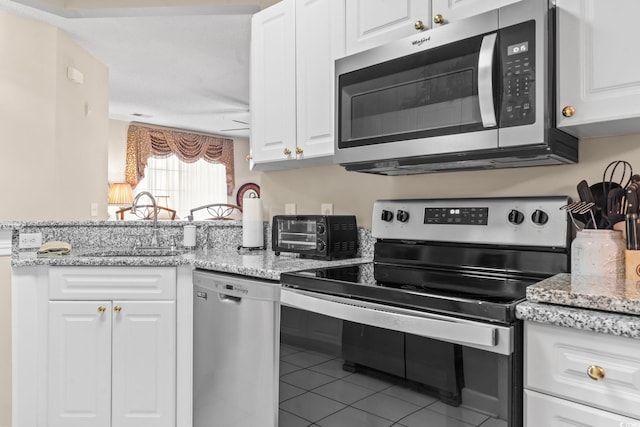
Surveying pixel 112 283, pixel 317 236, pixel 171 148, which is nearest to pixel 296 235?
pixel 317 236

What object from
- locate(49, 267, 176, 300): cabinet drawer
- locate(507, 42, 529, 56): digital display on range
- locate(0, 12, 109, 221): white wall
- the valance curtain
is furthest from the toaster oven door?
the valance curtain

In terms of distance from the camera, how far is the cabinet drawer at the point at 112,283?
206cm

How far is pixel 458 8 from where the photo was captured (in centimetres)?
156

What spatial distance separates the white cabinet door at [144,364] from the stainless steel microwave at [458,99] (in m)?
1.10

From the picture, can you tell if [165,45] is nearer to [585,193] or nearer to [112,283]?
[112,283]

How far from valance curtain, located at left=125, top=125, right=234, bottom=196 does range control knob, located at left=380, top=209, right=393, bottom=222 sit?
6223 millimetres

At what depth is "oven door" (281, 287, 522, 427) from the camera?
1067 mm

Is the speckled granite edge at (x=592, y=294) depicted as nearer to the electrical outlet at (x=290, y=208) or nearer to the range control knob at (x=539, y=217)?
the range control knob at (x=539, y=217)

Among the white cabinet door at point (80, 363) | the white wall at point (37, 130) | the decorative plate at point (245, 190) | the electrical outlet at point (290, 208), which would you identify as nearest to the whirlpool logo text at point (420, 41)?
the electrical outlet at point (290, 208)

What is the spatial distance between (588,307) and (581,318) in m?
0.04

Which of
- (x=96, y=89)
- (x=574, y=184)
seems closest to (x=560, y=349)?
(x=574, y=184)

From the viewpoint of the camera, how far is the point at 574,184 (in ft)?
5.19

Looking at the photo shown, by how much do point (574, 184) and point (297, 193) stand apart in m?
1.40

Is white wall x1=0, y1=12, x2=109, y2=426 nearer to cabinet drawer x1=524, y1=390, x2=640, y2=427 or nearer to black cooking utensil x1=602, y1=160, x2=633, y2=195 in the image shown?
cabinet drawer x1=524, y1=390, x2=640, y2=427
